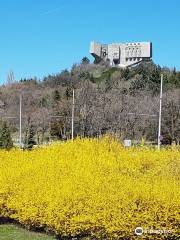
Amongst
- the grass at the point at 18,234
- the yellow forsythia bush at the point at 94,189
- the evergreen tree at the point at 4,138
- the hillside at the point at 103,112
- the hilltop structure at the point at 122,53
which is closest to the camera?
the yellow forsythia bush at the point at 94,189

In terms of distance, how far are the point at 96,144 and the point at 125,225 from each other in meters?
3.09

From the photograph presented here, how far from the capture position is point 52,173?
9562 mm

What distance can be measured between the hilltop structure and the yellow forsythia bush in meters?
97.4

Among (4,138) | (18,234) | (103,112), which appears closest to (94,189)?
(18,234)

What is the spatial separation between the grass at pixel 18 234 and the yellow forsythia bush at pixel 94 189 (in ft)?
0.59

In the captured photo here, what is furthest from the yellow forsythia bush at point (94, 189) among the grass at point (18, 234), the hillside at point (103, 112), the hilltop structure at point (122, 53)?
the hilltop structure at point (122, 53)

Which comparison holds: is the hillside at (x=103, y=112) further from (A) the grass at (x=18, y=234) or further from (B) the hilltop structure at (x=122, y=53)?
(B) the hilltop structure at (x=122, y=53)

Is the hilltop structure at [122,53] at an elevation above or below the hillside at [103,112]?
above

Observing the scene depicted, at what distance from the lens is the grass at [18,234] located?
8.91m

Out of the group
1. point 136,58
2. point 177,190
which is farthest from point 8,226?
point 136,58

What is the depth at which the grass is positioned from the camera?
8906 mm

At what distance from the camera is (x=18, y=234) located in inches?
362

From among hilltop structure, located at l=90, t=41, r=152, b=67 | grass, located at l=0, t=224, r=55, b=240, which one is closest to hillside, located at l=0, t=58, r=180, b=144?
grass, located at l=0, t=224, r=55, b=240

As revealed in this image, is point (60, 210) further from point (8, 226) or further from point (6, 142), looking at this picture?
point (6, 142)
